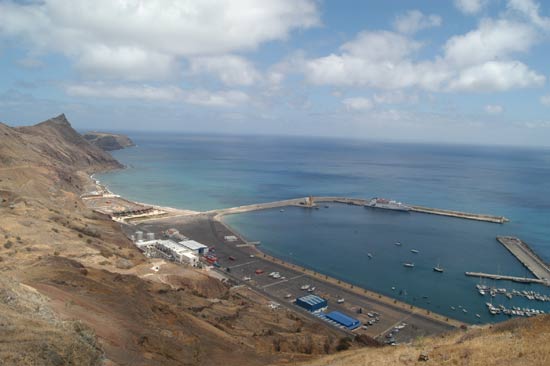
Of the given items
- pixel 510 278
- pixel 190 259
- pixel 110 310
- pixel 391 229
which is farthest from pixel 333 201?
pixel 110 310

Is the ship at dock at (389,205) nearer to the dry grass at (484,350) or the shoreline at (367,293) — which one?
the shoreline at (367,293)

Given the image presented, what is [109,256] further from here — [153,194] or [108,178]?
Answer: [108,178]

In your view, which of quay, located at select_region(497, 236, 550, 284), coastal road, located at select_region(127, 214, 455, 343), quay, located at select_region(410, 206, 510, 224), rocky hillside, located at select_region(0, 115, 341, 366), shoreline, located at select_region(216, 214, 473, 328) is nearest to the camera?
rocky hillside, located at select_region(0, 115, 341, 366)

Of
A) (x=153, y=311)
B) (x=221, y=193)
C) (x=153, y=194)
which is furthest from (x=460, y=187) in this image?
(x=153, y=311)

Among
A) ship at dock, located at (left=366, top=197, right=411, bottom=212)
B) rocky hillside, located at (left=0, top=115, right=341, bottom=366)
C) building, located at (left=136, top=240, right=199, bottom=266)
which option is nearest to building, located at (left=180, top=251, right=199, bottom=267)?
building, located at (left=136, top=240, right=199, bottom=266)

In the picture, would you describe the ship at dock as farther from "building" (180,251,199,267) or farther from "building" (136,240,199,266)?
"building" (180,251,199,267)

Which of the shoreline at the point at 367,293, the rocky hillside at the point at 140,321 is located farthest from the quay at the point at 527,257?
the rocky hillside at the point at 140,321

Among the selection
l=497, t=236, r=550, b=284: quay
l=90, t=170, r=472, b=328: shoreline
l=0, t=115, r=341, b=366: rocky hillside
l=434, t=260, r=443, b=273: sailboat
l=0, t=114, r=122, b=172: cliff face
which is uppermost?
l=0, t=114, r=122, b=172: cliff face

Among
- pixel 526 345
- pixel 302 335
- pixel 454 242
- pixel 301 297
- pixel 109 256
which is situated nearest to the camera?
pixel 526 345

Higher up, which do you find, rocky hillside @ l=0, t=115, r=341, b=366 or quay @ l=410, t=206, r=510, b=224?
rocky hillside @ l=0, t=115, r=341, b=366
